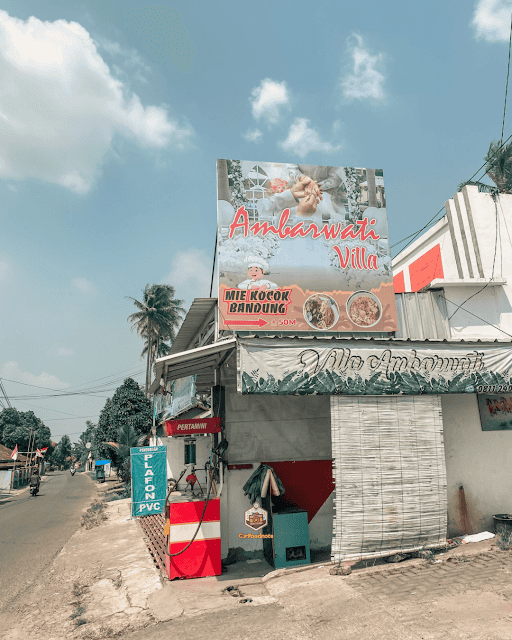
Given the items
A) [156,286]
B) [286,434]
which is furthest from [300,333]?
[156,286]

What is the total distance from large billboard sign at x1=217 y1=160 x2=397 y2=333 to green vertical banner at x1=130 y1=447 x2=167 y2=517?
15.1 feet

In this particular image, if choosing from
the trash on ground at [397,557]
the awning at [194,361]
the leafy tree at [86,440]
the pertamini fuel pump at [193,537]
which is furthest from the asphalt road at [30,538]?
the leafy tree at [86,440]

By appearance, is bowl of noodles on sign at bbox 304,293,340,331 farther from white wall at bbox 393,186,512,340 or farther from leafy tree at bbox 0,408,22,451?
leafy tree at bbox 0,408,22,451

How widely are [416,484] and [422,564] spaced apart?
140 cm

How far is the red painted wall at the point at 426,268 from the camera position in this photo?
14133mm

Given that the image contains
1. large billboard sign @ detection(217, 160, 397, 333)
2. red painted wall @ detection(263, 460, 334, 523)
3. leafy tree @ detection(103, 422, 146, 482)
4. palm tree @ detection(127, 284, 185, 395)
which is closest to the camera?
red painted wall @ detection(263, 460, 334, 523)

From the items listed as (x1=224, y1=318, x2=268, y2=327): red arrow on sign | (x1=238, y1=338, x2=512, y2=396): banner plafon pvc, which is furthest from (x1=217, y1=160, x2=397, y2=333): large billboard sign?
(x1=238, y1=338, x2=512, y2=396): banner plafon pvc

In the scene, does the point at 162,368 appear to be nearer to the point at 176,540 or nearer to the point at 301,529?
the point at 176,540

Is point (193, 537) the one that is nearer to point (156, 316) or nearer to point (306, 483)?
point (306, 483)

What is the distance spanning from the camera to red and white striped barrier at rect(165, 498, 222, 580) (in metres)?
8.46

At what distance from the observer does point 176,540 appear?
28.0 feet

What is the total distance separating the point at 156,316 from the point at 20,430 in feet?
95.9

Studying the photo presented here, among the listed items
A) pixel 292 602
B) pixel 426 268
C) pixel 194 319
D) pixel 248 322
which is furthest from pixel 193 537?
pixel 426 268

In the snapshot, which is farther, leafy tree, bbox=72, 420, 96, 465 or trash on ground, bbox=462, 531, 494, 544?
leafy tree, bbox=72, 420, 96, 465
